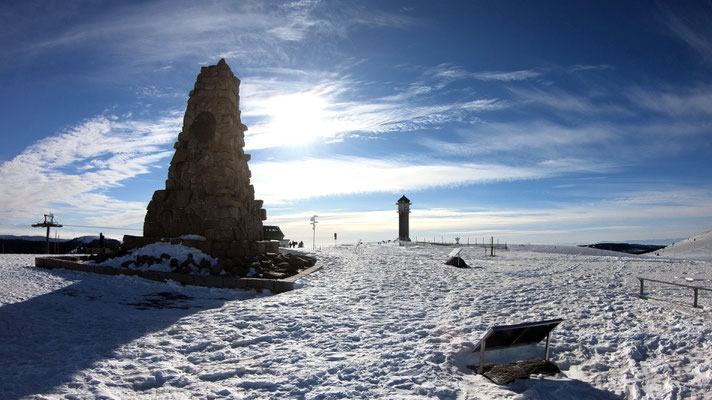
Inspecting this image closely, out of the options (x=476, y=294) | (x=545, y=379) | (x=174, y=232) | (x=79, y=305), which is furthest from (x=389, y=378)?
(x=174, y=232)

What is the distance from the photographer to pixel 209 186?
15.7 metres

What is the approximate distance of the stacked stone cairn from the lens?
50.6 feet

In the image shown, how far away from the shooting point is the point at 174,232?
15.9 m

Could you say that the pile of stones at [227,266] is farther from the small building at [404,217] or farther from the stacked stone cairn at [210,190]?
the small building at [404,217]

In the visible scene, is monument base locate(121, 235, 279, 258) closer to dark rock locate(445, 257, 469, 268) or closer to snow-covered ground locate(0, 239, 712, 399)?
snow-covered ground locate(0, 239, 712, 399)

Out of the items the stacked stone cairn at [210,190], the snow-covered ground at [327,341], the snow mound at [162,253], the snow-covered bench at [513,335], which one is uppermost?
the stacked stone cairn at [210,190]

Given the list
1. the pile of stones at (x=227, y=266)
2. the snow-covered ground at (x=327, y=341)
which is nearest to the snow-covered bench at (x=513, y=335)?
the snow-covered ground at (x=327, y=341)

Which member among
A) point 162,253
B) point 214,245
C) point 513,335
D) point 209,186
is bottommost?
point 513,335

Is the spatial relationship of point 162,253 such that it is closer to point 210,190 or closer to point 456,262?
point 210,190

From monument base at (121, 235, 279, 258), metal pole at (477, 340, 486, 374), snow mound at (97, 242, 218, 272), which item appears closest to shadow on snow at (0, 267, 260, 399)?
snow mound at (97, 242, 218, 272)

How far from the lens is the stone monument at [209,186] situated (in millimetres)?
15516

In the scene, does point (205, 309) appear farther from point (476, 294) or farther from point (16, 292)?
point (476, 294)

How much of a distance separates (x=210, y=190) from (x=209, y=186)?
17 centimetres

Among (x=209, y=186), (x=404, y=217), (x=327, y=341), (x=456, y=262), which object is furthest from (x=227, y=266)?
(x=404, y=217)
